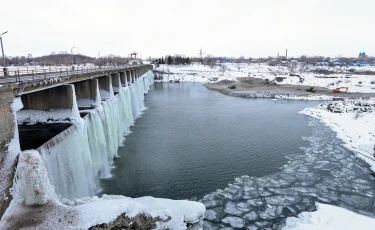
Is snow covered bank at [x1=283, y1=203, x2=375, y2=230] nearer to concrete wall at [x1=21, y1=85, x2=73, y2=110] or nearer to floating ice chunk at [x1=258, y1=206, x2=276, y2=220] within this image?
floating ice chunk at [x1=258, y1=206, x2=276, y2=220]

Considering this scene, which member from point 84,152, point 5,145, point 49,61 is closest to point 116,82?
point 84,152

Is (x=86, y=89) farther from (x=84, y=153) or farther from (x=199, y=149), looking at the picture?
(x=199, y=149)

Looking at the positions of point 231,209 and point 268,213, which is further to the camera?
point 231,209

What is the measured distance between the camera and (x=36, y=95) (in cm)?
1652

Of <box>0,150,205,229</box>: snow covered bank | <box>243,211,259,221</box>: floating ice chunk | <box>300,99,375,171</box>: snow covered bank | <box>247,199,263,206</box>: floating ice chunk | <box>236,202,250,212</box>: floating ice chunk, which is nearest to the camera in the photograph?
<box>0,150,205,229</box>: snow covered bank

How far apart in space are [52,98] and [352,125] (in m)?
31.8

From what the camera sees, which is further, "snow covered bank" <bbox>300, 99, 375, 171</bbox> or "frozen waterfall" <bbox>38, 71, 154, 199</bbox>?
"snow covered bank" <bbox>300, 99, 375, 171</bbox>

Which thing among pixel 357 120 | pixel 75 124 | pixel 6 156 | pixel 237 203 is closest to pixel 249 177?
pixel 237 203

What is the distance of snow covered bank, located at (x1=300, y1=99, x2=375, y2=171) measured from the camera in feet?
74.9

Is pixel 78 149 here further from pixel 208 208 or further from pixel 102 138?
pixel 208 208

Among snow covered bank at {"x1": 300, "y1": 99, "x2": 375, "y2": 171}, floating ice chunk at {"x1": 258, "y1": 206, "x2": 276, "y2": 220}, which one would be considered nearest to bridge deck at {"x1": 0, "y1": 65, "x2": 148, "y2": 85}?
floating ice chunk at {"x1": 258, "y1": 206, "x2": 276, "y2": 220}

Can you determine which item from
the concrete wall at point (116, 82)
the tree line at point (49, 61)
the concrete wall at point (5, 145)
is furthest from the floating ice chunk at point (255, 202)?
the tree line at point (49, 61)

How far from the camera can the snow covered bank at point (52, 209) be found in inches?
328

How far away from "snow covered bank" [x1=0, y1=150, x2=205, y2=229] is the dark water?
175 inches
